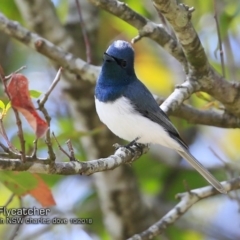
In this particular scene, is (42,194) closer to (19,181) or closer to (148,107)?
(19,181)

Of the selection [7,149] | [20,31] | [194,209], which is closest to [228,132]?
[194,209]

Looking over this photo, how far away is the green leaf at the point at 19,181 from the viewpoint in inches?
97.7

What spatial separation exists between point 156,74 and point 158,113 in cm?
203

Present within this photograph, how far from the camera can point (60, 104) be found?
4.48 metres

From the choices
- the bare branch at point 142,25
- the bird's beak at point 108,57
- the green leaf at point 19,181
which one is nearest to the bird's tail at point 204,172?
the bare branch at point 142,25

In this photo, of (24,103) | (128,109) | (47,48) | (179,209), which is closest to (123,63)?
(128,109)

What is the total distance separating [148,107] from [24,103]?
128 centimetres

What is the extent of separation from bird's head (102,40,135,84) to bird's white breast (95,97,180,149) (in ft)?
0.46

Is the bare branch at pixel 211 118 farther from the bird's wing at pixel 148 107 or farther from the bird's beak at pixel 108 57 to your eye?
the bird's beak at pixel 108 57

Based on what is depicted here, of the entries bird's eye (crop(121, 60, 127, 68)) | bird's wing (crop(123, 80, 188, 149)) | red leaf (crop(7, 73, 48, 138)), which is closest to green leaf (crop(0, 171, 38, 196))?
bird's wing (crop(123, 80, 188, 149))

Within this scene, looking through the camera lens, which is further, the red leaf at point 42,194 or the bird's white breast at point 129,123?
the bird's white breast at point 129,123

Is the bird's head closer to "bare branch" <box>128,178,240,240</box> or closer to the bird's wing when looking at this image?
the bird's wing

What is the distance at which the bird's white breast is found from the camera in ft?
9.08

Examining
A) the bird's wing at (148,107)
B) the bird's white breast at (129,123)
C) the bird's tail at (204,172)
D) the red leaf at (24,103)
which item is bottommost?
the bird's tail at (204,172)
